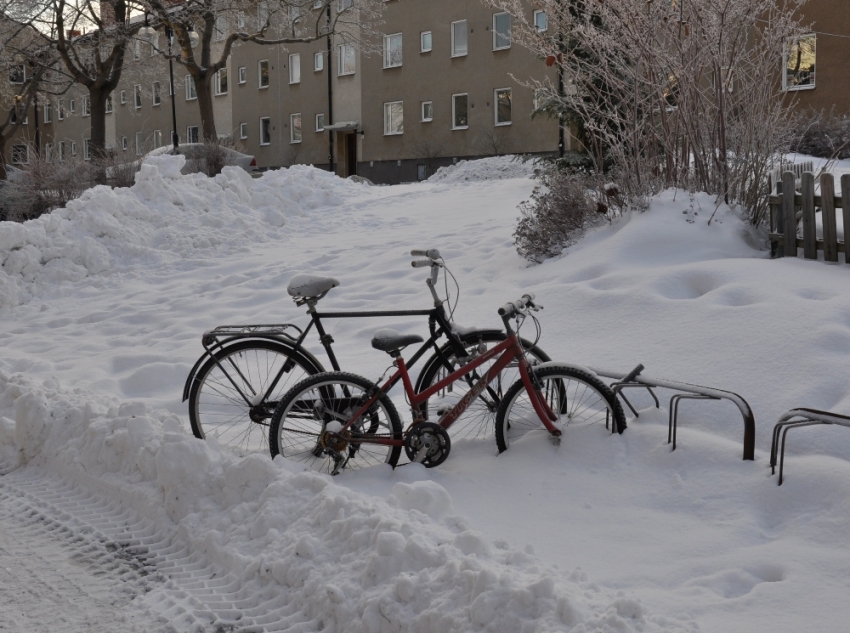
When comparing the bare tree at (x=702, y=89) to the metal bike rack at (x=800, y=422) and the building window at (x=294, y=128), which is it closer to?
the metal bike rack at (x=800, y=422)

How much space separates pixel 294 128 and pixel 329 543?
41374mm

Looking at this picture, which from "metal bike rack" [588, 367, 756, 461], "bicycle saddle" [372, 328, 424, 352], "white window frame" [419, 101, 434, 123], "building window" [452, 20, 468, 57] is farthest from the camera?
"white window frame" [419, 101, 434, 123]

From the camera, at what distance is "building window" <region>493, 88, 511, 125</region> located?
3453 centimetres

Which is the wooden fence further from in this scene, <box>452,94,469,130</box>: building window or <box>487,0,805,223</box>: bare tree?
<box>452,94,469,130</box>: building window

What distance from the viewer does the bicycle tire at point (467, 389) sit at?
18.0 ft

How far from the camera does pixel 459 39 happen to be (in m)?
35.8

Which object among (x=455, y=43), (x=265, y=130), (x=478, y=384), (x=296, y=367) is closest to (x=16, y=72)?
(x=265, y=130)

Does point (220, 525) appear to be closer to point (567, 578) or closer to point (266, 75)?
point (567, 578)

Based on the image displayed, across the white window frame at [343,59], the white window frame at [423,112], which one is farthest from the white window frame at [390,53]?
the white window frame at [423,112]

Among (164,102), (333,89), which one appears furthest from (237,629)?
(164,102)

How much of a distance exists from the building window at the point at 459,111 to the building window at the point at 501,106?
4.98ft

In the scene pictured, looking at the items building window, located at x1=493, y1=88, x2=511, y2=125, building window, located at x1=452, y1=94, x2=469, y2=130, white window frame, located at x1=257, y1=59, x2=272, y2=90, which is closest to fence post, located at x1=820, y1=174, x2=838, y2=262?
building window, located at x1=493, y1=88, x2=511, y2=125

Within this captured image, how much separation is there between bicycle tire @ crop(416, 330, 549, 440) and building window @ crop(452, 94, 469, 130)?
31143 mm

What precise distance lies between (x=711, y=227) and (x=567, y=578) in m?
6.01
